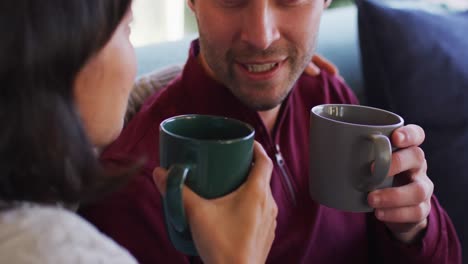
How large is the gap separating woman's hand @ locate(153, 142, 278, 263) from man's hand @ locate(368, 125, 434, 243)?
0.18 m

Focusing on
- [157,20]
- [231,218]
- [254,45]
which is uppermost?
[254,45]

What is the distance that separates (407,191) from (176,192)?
15.2 inches

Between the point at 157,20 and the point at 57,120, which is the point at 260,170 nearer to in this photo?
the point at 57,120

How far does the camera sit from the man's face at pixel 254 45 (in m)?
0.92

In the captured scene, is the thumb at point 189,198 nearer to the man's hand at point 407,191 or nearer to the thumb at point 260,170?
the thumb at point 260,170

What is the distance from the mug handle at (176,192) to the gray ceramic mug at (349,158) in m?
0.23

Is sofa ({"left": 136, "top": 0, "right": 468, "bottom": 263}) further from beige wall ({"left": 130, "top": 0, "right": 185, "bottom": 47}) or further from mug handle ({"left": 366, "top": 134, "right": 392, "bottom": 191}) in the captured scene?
beige wall ({"left": 130, "top": 0, "right": 185, "bottom": 47})

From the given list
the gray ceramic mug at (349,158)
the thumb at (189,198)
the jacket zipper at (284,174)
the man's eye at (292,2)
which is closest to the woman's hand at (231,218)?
the thumb at (189,198)

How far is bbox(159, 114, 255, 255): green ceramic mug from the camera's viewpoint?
24.2 inches

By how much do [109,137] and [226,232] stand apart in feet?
0.62

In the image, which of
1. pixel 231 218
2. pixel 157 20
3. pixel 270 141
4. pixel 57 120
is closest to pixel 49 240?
pixel 57 120

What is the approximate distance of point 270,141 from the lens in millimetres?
954

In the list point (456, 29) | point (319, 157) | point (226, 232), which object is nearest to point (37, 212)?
point (226, 232)

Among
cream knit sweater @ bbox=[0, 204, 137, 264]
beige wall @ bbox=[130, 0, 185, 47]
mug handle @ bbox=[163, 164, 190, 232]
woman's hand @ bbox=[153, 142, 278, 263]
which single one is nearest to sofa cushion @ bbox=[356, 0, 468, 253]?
woman's hand @ bbox=[153, 142, 278, 263]
